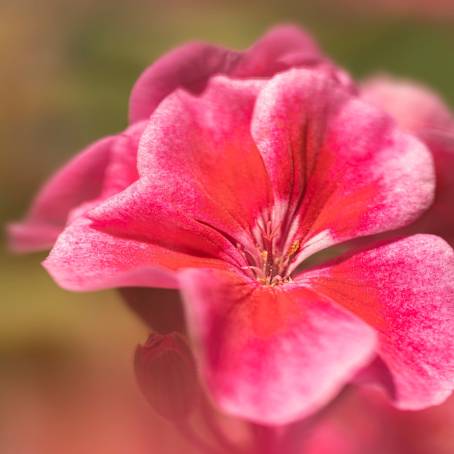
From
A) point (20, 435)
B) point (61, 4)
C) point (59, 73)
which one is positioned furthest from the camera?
point (61, 4)

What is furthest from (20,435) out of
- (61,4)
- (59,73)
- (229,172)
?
(61,4)

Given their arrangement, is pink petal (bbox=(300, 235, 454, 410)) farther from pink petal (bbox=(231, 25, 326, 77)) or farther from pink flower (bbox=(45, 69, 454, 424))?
pink petal (bbox=(231, 25, 326, 77))

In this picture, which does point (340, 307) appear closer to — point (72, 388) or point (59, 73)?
point (72, 388)

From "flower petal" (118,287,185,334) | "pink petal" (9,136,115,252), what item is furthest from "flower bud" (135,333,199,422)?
"pink petal" (9,136,115,252)

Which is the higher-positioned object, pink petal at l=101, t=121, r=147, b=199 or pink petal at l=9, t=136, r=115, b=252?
pink petal at l=101, t=121, r=147, b=199

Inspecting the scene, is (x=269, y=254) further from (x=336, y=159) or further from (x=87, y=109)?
(x=87, y=109)

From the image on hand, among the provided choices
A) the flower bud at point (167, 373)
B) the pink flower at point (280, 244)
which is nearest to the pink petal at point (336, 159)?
the pink flower at point (280, 244)
